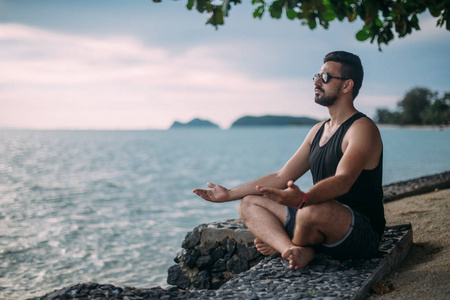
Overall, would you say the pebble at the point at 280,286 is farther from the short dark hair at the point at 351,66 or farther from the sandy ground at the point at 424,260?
the short dark hair at the point at 351,66

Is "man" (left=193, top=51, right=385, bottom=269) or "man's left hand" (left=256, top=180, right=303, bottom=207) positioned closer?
"man's left hand" (left=256, top=180, right=303, bottom=207)

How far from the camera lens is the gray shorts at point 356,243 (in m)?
3.82

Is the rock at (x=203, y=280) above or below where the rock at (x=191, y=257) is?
below

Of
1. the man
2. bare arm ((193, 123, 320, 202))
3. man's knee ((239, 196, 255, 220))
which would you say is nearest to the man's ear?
the man

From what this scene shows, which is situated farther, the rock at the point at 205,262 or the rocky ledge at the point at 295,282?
the rock at the point at 205,262

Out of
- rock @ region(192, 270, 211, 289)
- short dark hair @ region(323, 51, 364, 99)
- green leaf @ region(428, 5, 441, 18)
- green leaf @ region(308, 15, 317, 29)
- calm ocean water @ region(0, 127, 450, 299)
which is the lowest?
calm ocean water @ region(0, 127, 450, 299)

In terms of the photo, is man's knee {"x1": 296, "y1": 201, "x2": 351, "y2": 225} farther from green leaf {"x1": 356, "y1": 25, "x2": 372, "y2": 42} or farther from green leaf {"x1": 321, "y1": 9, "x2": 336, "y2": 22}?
green leaf {"x1": 356, "y1": 25, "x2": 372, "y2": 42}

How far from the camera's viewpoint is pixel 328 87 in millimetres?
4176

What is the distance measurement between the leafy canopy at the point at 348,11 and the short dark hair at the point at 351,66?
0.25m

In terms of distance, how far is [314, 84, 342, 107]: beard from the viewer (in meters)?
4.17

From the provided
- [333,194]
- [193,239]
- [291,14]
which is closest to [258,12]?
[291,14]

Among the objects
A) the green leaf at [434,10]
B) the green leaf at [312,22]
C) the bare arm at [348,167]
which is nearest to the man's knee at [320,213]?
the bare arm at [348,167]

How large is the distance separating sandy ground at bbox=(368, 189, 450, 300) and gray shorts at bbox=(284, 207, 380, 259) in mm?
320

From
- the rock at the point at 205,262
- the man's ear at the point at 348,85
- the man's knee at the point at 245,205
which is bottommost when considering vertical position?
the rock at the point at 205,262
